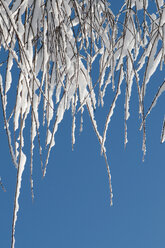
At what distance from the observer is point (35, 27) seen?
0.65 m

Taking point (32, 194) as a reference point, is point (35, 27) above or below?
above

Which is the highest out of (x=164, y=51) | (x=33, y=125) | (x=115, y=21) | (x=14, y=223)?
(x=115, y=21)

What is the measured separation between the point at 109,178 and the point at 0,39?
1.01ft

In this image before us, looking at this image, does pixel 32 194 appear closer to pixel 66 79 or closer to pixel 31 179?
pixel 31 179

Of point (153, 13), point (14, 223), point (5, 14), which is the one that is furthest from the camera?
point (153, 13)

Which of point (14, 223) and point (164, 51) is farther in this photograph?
point (164, 51)

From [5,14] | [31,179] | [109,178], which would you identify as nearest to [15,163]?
[31,179]

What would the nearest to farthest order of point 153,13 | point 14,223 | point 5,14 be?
1. point 14,223
2. point 5,14
3. point 153,13

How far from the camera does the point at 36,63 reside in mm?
684

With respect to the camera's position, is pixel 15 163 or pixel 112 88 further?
pixel 112 88

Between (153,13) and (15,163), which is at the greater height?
(153,13)

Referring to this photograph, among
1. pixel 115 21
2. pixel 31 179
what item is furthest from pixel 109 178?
pixel 115 21

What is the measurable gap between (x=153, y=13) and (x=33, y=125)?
12.7 inches

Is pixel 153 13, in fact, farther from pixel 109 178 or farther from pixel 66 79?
pixel 109 178
